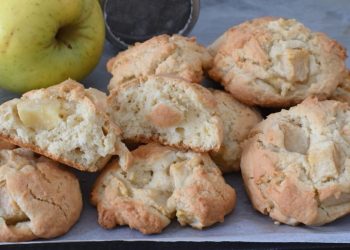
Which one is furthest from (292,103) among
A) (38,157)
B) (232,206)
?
(38,157)

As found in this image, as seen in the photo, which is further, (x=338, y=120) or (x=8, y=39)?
(x=8, y=39)

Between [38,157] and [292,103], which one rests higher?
[292,103]

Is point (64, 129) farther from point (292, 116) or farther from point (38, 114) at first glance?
point (292, 116)

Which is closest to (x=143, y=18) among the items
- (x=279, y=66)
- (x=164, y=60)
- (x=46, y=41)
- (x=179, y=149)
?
(x=46, y=41)

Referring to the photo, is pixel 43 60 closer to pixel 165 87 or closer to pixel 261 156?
pixel 165 87

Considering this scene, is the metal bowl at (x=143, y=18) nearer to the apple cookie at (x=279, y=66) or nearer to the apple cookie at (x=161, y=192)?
the apple cookie at (x=279, y=66)

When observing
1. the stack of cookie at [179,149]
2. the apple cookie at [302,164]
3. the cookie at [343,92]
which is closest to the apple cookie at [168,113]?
the stack of cookie at [179,149]
